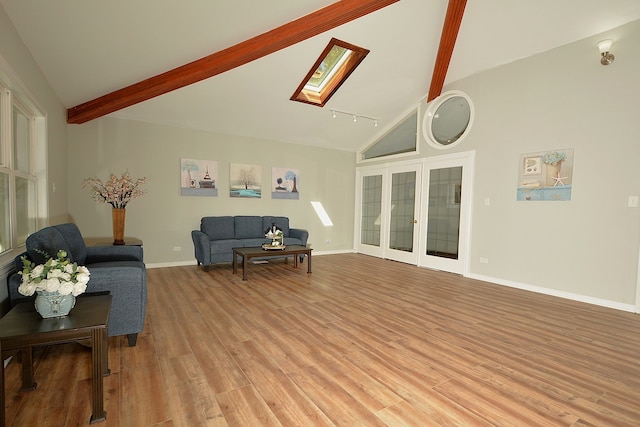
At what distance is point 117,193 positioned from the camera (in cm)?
450

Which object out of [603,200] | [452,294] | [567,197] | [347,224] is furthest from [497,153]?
[347,224]

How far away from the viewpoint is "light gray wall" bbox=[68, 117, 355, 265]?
196 inches

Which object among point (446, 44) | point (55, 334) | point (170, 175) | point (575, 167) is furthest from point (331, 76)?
point (55, 334)

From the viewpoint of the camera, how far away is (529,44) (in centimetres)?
431

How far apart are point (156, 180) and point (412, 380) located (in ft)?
17.2

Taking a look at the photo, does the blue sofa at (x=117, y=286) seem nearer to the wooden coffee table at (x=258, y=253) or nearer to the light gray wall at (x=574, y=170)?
the wooden coffee table at (x=258, y=253)

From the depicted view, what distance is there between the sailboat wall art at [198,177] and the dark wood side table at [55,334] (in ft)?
13.4

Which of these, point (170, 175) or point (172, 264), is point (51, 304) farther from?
point (170, 175)

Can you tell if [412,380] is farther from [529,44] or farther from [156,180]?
[156,180]

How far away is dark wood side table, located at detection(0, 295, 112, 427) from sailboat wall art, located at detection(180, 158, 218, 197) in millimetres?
4078

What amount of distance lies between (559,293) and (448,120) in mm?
3346

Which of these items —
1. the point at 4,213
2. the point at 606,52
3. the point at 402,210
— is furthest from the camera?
the point at 402,210

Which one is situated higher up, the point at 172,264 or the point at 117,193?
the point at 117,193

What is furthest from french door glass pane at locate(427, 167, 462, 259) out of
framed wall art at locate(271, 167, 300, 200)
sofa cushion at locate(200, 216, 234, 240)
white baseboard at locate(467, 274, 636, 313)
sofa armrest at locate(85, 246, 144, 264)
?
sofa armrest at locate(85, 246, 144, 264)
